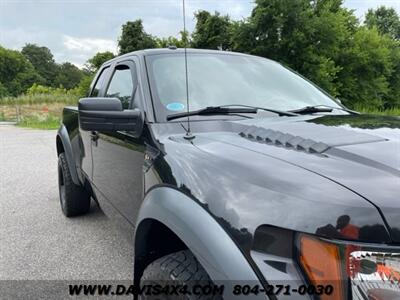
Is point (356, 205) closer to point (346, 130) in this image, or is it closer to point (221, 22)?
point (346, 130)

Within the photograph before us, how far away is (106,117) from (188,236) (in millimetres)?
879

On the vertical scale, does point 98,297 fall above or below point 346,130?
below

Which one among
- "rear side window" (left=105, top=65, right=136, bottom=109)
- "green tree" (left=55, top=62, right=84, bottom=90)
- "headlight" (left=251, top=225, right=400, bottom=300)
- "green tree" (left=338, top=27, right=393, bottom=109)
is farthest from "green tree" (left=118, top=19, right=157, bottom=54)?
"green tree" (left=55, top=62, right=84, bottom=90)

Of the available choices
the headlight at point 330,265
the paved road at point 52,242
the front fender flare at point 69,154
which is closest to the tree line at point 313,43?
the paved road at point 52,242

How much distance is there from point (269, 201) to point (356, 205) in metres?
0.25

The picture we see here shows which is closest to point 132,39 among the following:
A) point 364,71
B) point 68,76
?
point 364,71

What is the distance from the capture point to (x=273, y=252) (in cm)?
120

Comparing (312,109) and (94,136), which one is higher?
(312,109)

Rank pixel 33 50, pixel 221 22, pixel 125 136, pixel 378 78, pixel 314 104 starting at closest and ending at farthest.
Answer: pixel 125 136 → pixel 314 104 → pixel 221 22 → pixel 378 78 → pixel 33 50

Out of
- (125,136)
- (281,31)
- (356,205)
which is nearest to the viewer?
(356,205)

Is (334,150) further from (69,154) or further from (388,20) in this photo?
(388,20)

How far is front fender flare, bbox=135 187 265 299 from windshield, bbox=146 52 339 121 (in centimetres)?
67

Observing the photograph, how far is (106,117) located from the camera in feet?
6.73

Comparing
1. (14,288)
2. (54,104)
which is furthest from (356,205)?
(54,104)
